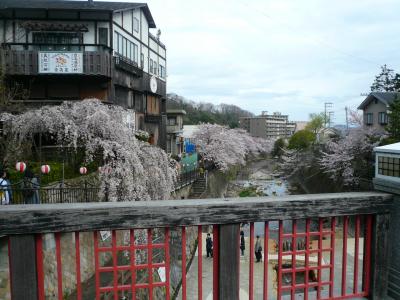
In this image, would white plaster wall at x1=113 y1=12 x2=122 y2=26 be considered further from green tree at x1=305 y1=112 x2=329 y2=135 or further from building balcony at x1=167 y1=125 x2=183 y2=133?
green tree at x1=305 y1=112 x2=329 y2=135

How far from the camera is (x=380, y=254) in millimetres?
3375

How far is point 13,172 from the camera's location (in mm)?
13570

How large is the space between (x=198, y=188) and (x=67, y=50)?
1596cm

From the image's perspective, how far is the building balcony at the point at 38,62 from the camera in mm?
17969

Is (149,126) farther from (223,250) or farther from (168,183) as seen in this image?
(223,250)

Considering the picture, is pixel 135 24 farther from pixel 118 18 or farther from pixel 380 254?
pixel 380 254

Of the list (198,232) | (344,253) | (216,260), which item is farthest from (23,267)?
(344,253)

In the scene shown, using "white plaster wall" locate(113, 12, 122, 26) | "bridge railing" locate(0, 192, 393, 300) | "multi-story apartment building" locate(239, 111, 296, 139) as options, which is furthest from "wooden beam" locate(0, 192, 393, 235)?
"multi-story apartment building" locate(239, 111, 296, 139)

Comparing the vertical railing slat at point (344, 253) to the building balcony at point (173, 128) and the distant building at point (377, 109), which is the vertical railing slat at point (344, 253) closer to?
the distant building at point (377, 109)

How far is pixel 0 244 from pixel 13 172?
656cm

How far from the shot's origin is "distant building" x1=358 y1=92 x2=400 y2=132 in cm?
3466

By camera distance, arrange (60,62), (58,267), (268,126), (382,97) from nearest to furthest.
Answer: (58,267), (60,62), (382,97), (268,126)

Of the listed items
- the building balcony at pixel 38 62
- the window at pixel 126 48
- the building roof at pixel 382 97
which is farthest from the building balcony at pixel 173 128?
the building balcony at pixel 38 62

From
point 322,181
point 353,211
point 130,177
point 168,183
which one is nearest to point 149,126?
point 168,183
